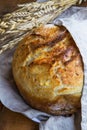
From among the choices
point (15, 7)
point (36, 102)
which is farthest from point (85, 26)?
point (15, 7)

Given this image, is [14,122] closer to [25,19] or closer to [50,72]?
[50,72]

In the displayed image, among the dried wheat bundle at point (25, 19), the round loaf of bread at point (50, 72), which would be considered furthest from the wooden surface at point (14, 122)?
the dried wheat bundle at point (25, 19)

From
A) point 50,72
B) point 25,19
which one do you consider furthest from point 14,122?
point 25,19

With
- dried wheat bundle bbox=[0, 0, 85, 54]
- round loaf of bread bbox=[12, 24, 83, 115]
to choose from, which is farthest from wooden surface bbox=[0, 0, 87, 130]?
dried wheat bundle bbox=[0, 0, 85, 54]

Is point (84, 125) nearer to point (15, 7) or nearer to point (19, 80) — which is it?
point (19, 80)

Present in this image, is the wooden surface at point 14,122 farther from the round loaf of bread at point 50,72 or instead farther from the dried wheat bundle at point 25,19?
the dried wheat bundle at point 25,19

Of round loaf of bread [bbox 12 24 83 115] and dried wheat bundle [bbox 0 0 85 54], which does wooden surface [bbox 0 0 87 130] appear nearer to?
round loaf of bread [bbox 12 24 83 115]
